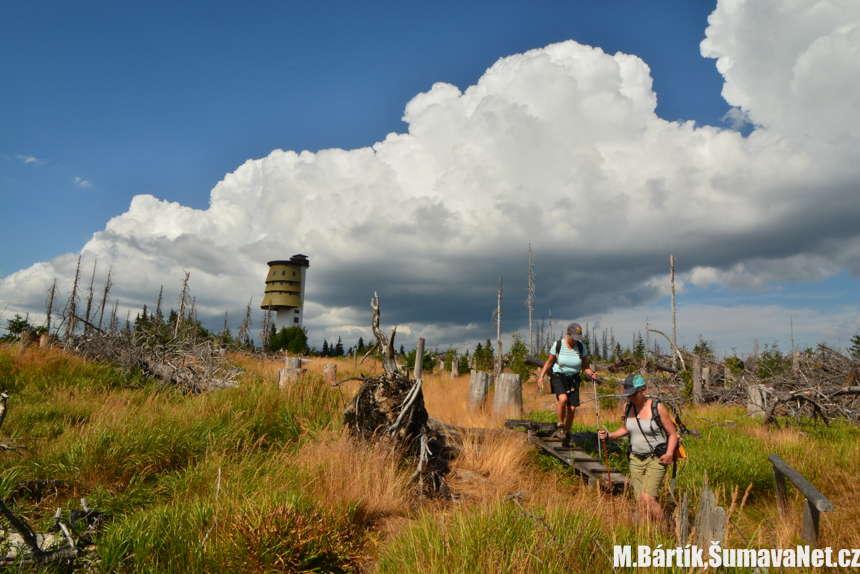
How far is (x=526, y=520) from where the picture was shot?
3.63 metres

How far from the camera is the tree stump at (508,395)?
10.5m

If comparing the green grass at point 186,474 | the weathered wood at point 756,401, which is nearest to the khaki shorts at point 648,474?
the green grass at point 186,474

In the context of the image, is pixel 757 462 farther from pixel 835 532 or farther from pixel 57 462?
pixel 57 462

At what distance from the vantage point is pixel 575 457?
264 inches

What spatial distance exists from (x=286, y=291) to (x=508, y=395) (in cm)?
4246

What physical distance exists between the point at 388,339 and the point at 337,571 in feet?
13.0

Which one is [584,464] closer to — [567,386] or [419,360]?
[567,386]

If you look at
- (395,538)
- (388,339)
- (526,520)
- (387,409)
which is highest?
(388,339)

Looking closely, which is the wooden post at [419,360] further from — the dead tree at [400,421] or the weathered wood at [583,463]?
the dead tree at [400,421]

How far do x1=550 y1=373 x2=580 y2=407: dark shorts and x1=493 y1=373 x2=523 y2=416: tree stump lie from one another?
126 inches

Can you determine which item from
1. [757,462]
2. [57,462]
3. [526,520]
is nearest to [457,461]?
[526,520]

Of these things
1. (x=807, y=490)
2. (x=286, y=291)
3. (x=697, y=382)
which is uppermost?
(x=286, y=291)

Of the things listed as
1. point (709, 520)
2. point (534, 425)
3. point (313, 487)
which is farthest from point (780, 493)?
point (313, 487)

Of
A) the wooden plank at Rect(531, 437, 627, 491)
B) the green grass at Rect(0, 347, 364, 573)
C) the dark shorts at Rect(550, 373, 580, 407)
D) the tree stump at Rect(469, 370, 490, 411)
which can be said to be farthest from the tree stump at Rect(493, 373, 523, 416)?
the green grass at Rect(0, 347, 364, 573)
